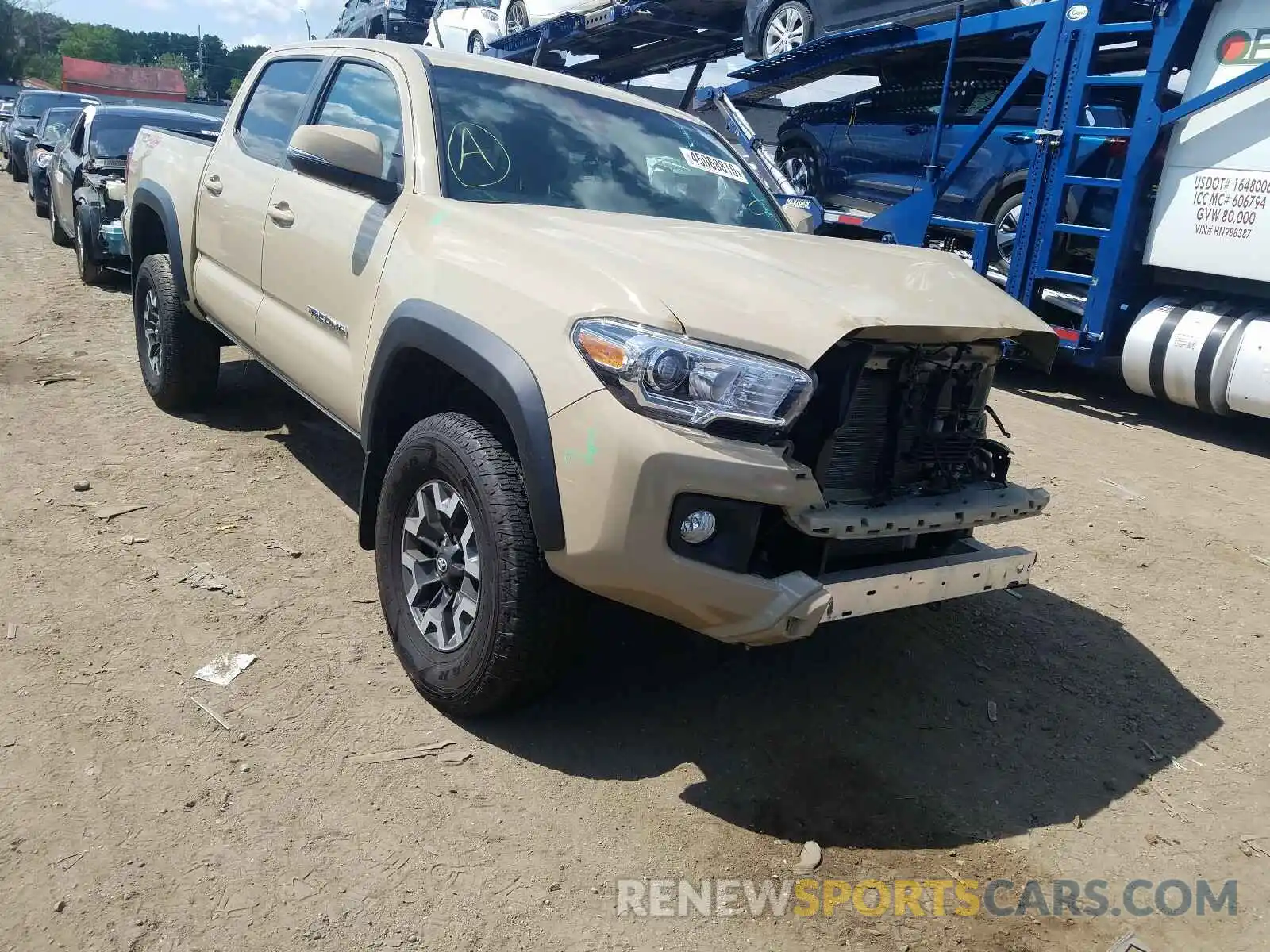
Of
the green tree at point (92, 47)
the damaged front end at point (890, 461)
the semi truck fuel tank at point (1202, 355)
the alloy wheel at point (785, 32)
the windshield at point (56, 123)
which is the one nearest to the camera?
the damaged front end at point (890, 461)

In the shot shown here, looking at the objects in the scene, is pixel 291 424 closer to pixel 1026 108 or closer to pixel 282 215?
pixel 282 215

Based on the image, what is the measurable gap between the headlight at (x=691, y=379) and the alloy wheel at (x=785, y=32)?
27.9 feet

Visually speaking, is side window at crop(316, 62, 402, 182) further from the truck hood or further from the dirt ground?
the dirt ground

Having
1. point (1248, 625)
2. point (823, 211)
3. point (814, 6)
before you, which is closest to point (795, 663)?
point (1248, 625)

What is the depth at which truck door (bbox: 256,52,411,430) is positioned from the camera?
3424 mm

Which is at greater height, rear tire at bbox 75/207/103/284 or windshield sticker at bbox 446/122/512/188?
windshield sticker at bbox 446/122/512/188

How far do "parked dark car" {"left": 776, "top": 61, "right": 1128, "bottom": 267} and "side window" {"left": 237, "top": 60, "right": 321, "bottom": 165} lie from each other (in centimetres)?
570

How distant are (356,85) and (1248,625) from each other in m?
4.28

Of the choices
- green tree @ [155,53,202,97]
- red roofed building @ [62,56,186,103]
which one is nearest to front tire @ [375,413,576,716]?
red roofed building @ [62,56,186,103]

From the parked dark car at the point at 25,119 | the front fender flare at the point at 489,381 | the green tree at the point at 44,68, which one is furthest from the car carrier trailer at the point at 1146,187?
the green tree at the point at 44,68

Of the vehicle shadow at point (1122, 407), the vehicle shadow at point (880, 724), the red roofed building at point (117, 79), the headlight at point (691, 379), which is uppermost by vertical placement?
the red roofed building at point (117, 79)

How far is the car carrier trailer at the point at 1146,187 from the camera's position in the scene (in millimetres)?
6641

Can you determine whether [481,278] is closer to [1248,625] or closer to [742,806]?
[742,806]

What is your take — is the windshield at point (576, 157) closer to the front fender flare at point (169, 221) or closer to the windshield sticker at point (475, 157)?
the windshield sticker at point (475, 157)
